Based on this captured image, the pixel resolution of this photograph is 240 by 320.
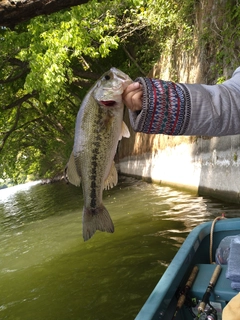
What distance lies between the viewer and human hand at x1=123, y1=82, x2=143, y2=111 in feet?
6.15

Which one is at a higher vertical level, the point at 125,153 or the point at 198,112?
the point at 198,112

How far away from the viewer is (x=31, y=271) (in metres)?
7.25

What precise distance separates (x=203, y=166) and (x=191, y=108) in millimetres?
9393

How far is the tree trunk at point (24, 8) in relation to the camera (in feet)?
15.2

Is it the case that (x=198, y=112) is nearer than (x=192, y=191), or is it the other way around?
(x=198, y=112)

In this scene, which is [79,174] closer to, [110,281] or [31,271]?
[110,281]

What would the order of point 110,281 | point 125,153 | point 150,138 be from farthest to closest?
point 125,153
point 150,138
point 110,281

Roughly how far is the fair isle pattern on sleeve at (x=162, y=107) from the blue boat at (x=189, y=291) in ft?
5.36

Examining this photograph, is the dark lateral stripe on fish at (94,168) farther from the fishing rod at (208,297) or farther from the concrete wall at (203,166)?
the concrete wall at (203,166)

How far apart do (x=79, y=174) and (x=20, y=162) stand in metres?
40.3

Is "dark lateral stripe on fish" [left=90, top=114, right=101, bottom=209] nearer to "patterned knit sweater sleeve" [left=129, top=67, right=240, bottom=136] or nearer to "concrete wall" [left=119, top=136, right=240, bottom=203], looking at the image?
"patterned knit sweater sleeve" [left=129, top=67, right=240, bottom=136]

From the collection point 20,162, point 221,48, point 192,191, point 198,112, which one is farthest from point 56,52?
point 20,162

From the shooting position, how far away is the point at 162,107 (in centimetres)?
176

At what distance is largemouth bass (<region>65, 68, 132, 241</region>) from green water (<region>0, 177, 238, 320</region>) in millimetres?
2519
